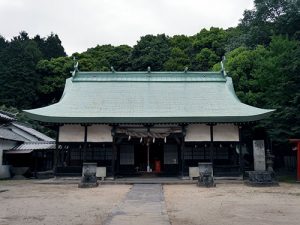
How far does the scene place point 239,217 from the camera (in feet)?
30.3

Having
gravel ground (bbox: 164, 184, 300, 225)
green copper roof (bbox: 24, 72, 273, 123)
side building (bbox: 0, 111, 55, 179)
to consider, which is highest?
green copper roof (bbox: 24, 72, 273, 123)

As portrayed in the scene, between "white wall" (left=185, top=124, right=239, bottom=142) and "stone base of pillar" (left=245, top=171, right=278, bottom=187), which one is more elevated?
"white wall" (left=185, top=124, right=239, bottom=142)

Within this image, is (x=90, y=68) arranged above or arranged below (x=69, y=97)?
above

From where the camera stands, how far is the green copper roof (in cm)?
2088

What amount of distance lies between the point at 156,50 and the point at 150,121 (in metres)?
32.5

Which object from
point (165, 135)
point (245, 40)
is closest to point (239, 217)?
point (165, 135)

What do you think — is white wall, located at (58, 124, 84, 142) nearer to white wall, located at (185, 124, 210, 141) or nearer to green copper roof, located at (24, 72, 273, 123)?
green copper roof, located at (24, 72, 273, 123)

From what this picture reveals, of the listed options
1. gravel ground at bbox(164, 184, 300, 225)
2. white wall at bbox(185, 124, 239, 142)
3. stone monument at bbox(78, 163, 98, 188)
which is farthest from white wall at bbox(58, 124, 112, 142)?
gravel ground at bbox(164, 184, 300, 225)

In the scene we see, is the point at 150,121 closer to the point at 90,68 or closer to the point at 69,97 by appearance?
the point at 69,97

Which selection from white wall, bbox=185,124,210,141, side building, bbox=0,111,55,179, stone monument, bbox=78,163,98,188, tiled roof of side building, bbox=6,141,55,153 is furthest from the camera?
tiled roof of side building, bbox=6,141,55,153

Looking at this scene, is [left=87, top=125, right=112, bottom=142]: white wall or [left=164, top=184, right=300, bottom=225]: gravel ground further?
[left=87, top=125, right=112, bottom=142]: white wall

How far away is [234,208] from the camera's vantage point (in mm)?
10867

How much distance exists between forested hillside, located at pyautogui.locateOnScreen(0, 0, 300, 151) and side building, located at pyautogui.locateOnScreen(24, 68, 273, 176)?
3.97 m

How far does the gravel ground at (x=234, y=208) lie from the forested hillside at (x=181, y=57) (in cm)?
1225
